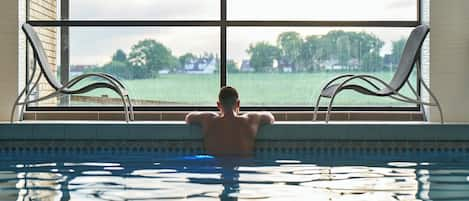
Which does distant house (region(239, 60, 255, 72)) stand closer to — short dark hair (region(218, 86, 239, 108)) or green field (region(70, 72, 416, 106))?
green field (region(70, 72, 416, 106))

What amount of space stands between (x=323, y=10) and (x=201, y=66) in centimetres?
124

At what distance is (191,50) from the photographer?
7.61m

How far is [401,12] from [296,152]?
7.10 ft

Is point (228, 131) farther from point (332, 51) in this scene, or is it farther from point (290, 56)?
point (332, 51)

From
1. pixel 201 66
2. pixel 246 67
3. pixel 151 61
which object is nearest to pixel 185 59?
pixel 201 66

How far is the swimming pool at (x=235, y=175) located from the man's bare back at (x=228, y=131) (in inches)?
5.1

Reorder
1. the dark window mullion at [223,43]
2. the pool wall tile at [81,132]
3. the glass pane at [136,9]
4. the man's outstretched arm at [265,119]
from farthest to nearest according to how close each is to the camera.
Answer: the glass pane at [136,9]
the dark window mullion at [223,43]
the pool wall tile at [81,132]
the man's outstretched arm at [265,119]

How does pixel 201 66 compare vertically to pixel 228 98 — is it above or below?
above

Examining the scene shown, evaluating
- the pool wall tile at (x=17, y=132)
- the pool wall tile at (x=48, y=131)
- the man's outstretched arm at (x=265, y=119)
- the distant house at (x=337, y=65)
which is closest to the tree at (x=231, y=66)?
the distant house at (x=337, y=65)

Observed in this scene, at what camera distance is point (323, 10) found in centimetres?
756

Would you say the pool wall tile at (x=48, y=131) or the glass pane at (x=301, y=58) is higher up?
the glass pane at (x=301, y=58)

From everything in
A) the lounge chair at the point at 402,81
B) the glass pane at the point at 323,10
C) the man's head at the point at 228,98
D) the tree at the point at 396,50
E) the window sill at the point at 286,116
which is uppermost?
the glass pane at the point at 323,10

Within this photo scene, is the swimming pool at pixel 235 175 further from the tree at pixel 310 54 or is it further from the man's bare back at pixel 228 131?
the tree at pixel 310 54

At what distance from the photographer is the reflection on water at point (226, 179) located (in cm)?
394
